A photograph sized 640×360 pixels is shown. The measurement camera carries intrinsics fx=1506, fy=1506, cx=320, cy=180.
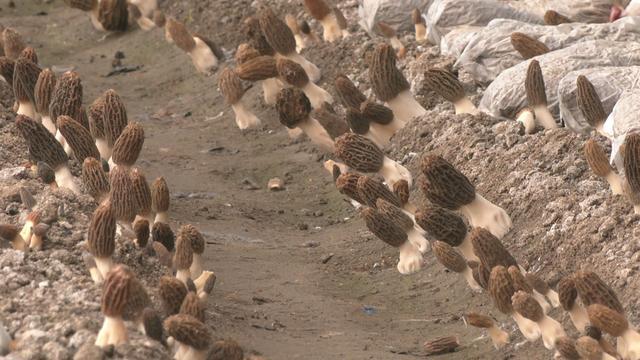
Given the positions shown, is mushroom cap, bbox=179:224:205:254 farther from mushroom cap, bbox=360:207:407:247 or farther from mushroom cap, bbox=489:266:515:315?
mushroom cap, bbox=489:266:515:315

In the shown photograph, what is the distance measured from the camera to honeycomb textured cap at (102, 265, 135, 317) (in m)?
4.71

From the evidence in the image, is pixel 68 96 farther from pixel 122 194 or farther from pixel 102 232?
pixel 102 232

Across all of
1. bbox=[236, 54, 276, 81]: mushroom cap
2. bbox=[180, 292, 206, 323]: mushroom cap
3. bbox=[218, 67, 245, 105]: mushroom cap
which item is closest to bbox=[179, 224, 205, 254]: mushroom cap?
bbox=[180, 292, 206, 323]: mushroom cap

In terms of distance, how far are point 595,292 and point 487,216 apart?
1.48 metres

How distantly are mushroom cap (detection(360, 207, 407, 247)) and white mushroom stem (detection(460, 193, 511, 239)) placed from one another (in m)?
0.29

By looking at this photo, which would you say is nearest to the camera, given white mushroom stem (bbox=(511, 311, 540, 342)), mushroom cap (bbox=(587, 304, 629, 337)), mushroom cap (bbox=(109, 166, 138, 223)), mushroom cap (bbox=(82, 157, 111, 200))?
mushroom cap (bbox=(587, 304, 629, 337))

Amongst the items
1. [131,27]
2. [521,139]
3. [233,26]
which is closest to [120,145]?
[521,139]

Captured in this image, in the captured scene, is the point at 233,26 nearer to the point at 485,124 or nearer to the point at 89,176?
the point at 485,124

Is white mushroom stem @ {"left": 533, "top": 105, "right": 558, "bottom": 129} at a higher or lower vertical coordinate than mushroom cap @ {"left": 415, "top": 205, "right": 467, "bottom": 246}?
lower

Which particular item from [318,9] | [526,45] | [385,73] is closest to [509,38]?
[526,45]

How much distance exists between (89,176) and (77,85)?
35.2 inches

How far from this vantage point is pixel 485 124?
732 centimetres

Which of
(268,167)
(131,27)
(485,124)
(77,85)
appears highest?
(77,85)

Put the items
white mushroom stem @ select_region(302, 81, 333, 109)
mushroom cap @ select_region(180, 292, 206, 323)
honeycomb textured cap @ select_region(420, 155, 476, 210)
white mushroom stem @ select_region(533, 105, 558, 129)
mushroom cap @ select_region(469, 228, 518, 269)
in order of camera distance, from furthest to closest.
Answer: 1. white mushroom stem @ select_region(302, 81, 333, 109)
2. white mushroom stem @ select_region(533, 105, 558, 129)
3. honeycomb textured cap @ select_region(420, 155, 476, 210)
4. mushroom cap @ select_region(469, 228, 518, 269)
5. mushroom cap @ select_region(180, 292, 206, 323)
